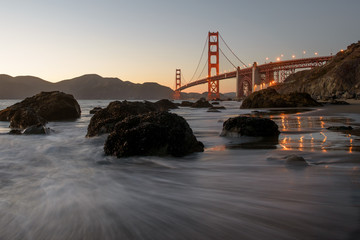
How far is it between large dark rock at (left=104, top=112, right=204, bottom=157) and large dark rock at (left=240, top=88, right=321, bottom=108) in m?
13.7

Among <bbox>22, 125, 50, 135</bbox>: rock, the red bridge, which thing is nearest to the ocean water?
<bbox>22, 125, 50, 135</bbox>: rock

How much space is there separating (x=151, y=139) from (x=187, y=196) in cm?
145

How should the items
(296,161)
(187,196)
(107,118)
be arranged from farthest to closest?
(107,118), (296,161), (187,196)

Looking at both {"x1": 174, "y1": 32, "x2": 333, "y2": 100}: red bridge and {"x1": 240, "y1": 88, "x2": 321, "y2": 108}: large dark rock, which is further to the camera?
{"x1": 174, "y1": 32, "x2": 333, "y2": 100}: red bridge

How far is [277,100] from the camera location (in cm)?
1595

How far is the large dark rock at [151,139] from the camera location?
10.2ft

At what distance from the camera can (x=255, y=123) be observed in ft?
14.3

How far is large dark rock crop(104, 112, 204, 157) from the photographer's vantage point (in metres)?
3.12

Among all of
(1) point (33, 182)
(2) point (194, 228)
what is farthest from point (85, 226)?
(1) point (33, 182)

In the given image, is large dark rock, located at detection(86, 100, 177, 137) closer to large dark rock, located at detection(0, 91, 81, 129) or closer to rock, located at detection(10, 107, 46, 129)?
rock, located at detection(10, 107, 46, 129)

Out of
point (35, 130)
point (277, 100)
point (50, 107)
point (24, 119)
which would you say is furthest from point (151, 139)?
point (277, 100)

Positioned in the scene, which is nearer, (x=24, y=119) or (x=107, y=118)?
(x=107, y=118)

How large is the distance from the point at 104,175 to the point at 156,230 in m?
1.26

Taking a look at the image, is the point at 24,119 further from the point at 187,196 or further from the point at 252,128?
the point at 187,196
